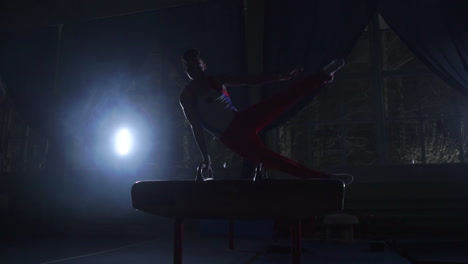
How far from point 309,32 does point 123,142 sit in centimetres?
270

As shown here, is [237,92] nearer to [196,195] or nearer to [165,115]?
[165,115]

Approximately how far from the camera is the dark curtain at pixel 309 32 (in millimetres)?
4152

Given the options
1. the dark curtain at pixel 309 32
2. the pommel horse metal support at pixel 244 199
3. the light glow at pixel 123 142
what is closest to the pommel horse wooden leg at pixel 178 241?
the pommel horse metal support at pixel 244 199

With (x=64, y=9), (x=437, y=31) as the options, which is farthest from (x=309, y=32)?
(x=64, y=9)

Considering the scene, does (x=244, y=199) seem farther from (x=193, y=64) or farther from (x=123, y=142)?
(x=123, y=142)

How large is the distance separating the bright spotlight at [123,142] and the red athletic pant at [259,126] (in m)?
3.56

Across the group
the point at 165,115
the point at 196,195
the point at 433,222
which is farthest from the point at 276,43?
the point at 196,195

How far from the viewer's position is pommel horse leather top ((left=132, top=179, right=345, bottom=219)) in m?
1.48

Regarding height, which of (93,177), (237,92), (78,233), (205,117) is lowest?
(78,233)

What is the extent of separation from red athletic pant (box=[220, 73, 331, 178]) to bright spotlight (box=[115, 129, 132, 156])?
3.56m

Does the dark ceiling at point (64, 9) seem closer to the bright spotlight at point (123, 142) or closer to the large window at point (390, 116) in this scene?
the bright spotlight at point (123, 142)

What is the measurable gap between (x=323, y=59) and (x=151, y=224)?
9.00 ft

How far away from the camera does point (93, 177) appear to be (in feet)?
15.9

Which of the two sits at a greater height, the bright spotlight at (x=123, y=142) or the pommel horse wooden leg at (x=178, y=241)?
the bright spotlight at (x=123, y=142)
